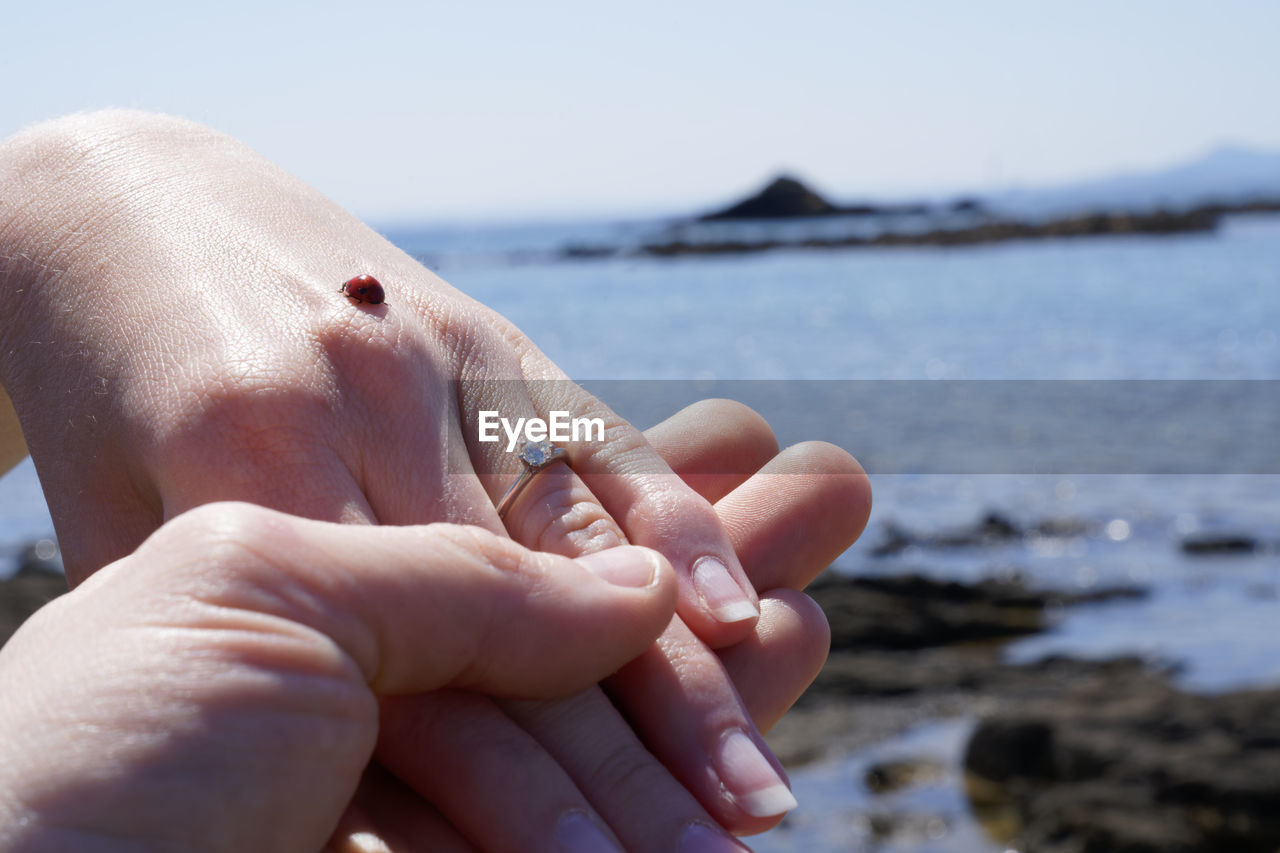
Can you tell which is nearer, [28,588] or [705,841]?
[705,841]

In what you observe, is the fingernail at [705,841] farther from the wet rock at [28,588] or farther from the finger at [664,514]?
the wet rock at [28,588]

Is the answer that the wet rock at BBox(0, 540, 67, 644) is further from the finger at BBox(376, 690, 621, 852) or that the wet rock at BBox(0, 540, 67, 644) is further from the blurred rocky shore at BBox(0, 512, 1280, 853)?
the finger at BBox(376, 690, 621, 852)

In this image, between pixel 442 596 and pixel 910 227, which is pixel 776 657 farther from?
pixel 910 227

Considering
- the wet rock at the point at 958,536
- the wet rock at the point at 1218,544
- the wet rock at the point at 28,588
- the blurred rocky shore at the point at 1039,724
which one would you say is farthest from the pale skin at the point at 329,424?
the wet rock at the point at 1218,544

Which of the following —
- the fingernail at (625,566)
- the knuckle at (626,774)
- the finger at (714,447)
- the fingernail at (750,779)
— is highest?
the fingernail at (625,566)

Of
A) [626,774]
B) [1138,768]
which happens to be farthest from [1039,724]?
[626,774]

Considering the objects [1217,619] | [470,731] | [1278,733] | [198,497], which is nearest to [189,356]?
[198,497]

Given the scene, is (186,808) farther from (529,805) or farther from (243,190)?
(243,190)
